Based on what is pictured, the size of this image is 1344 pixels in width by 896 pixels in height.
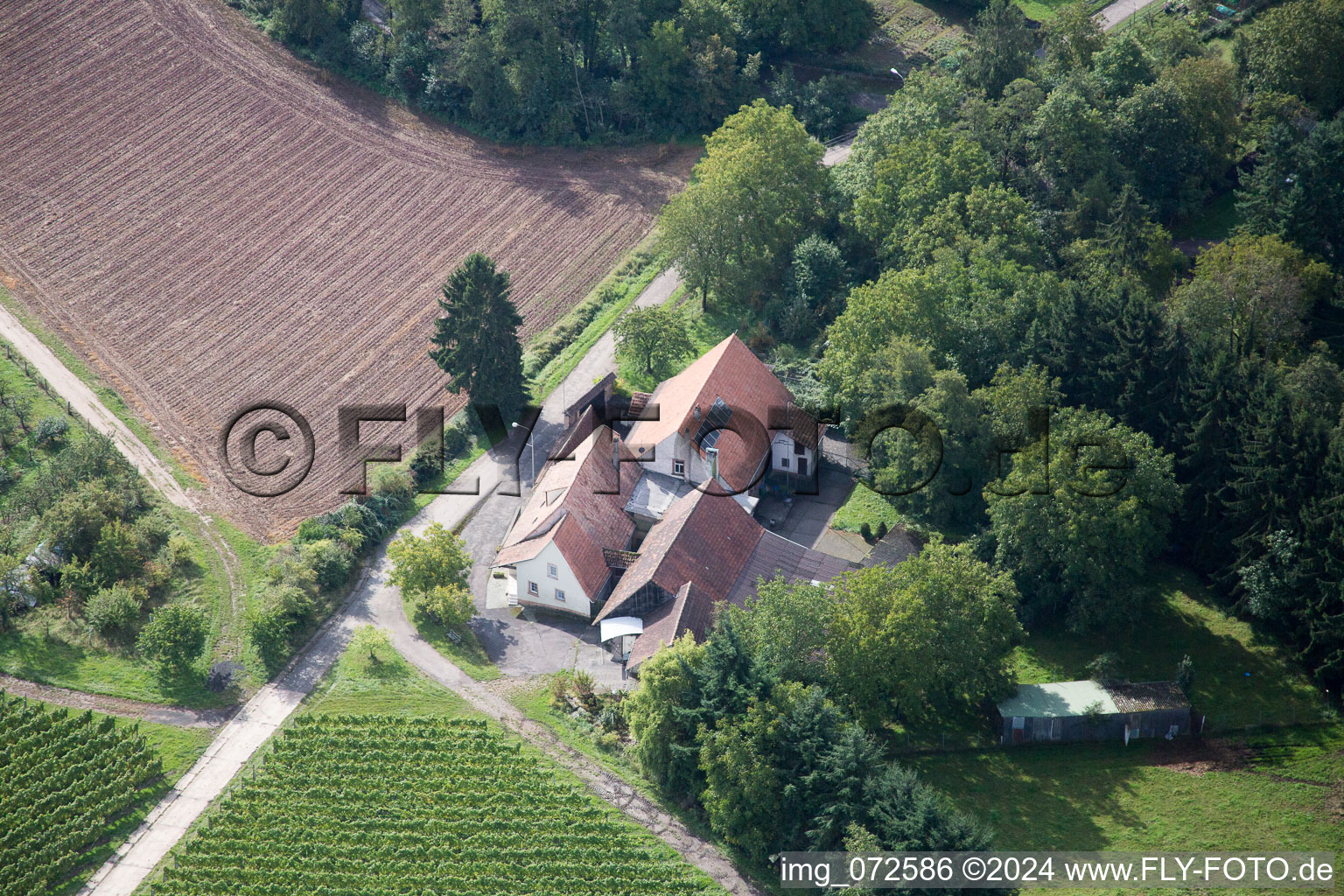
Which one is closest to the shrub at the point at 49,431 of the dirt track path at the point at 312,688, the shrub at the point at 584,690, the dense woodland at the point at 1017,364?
the dirt track path at the point at 312,688

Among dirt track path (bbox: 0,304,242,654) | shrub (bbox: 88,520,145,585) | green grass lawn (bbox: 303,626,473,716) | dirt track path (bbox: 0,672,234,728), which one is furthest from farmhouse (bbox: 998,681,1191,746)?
shrub (bbox: 88,520,145,585)

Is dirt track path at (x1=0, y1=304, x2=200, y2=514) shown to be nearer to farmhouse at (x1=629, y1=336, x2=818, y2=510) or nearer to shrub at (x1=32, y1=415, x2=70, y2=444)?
shrub at (x1=32, y1=415, x2=70, y2=444)

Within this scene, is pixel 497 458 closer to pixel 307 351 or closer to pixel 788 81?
pixel 307 351

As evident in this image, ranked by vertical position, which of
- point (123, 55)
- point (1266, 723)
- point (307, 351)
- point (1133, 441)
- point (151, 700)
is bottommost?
point (151, 700)

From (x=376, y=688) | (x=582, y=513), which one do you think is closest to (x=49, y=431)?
(x=376, y=688)

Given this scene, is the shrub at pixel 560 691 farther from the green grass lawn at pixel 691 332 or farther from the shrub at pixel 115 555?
the green grass lawn at pixel 691 332

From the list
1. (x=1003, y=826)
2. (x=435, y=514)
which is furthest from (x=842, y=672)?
(x=435, y=514)

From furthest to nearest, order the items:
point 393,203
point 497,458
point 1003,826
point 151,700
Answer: point 393,203 < point 497,458 < point 151,700 < point 1003,826
